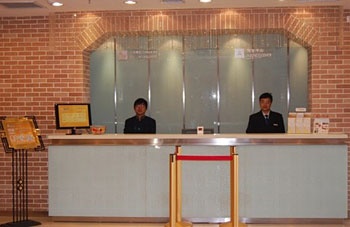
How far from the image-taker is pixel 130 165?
6.79 m

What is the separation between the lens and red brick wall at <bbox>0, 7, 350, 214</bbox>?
7.43m

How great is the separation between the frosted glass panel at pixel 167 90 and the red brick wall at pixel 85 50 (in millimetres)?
1991

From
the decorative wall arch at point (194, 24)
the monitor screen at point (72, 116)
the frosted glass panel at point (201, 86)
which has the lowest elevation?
the monitor screen at point (72, 116)

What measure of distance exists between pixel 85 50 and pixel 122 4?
1037 mm

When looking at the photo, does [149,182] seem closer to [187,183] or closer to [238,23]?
[187,183]

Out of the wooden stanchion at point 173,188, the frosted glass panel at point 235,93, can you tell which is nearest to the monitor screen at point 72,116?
the wooden stanchion at point 173,188

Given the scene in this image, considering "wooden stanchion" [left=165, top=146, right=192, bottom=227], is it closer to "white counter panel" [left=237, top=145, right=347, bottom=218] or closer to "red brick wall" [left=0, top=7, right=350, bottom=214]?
"white counter panel" [left=237, top=145, right=347, bottom=218]

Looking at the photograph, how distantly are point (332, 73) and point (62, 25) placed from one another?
4240 millimetres

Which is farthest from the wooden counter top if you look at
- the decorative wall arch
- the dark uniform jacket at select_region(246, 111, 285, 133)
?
the decorative wall arch

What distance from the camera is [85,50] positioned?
25.5 ft

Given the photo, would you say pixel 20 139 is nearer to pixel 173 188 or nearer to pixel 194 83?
pixel 173 188

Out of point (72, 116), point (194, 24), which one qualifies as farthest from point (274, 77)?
point (72, 116)

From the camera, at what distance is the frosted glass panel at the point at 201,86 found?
9.62 meters

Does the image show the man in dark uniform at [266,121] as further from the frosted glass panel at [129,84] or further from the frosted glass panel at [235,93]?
the frosted glass panel at [129,84]
